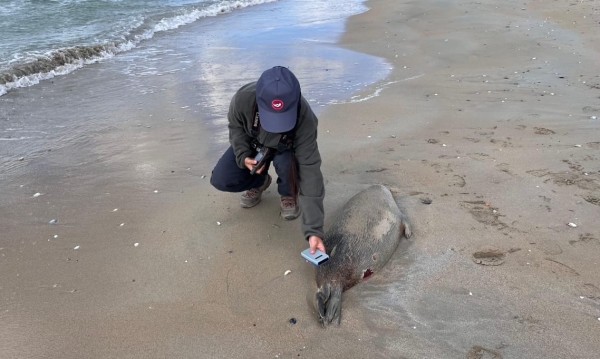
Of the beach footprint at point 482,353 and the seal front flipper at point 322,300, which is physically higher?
the seal front flipper at point 322,300

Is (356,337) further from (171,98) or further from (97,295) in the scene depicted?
(171,98)

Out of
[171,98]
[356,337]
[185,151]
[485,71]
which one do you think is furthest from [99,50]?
[356,337]

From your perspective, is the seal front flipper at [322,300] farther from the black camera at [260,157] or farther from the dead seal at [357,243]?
the black camera at [260,157]

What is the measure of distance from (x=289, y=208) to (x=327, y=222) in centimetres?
34

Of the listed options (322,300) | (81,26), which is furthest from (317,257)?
(81,26)

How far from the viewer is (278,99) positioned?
8.35ft

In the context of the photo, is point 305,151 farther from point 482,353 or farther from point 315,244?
point 482,353

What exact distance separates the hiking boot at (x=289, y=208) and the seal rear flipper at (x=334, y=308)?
1036mm

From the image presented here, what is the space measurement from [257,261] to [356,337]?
3.23ft

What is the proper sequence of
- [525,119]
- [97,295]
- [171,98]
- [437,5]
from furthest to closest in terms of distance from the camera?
[437,5] < [171,98] < [525,119] < [97,295]

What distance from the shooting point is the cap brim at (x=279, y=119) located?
261 cm

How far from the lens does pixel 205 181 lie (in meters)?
4.41

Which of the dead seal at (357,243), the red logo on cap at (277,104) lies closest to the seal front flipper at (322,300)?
the dead seal at (357,243)

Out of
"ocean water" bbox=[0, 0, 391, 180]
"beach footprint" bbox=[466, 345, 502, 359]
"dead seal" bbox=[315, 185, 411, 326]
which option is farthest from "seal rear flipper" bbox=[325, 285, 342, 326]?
"ocean water" bbox=[0, 0, 391, 180]
